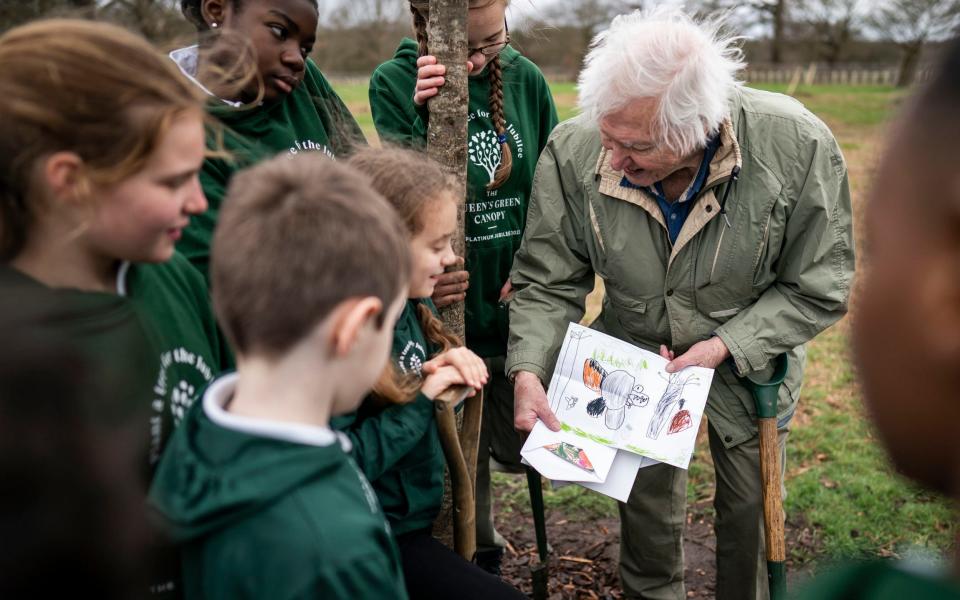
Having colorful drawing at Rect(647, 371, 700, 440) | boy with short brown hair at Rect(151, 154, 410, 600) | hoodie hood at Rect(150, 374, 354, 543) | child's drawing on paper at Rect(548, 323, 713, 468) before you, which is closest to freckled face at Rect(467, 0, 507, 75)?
child's drawing on paper at Rect(548, 323, 713, 468)

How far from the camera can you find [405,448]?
2090mm

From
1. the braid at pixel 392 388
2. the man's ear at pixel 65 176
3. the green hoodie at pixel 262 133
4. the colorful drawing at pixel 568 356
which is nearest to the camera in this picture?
the man's ear at pixel 65 176

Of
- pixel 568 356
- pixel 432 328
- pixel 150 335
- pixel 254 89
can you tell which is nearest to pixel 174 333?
pixel 150 335

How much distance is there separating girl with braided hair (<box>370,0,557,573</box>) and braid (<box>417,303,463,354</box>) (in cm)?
63

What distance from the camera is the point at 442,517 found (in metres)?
2.76

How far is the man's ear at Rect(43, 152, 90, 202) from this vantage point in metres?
1.43

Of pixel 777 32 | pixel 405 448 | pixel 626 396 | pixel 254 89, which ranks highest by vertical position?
pixel 254 89

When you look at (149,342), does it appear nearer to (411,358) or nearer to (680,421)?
(411,358)

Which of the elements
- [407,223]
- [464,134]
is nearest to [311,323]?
[407,223]

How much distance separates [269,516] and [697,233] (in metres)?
1.86

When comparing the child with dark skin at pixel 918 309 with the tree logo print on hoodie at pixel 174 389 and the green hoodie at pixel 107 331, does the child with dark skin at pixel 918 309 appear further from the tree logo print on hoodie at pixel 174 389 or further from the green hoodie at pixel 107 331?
the tree logo print on hoodie at pixel 174 389

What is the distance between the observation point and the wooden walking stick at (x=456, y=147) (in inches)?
97.6

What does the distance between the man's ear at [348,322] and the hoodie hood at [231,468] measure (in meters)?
0.15

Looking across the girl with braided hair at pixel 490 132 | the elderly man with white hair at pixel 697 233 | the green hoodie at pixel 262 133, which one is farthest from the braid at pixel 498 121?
the green hoodie at pixel 262 133
